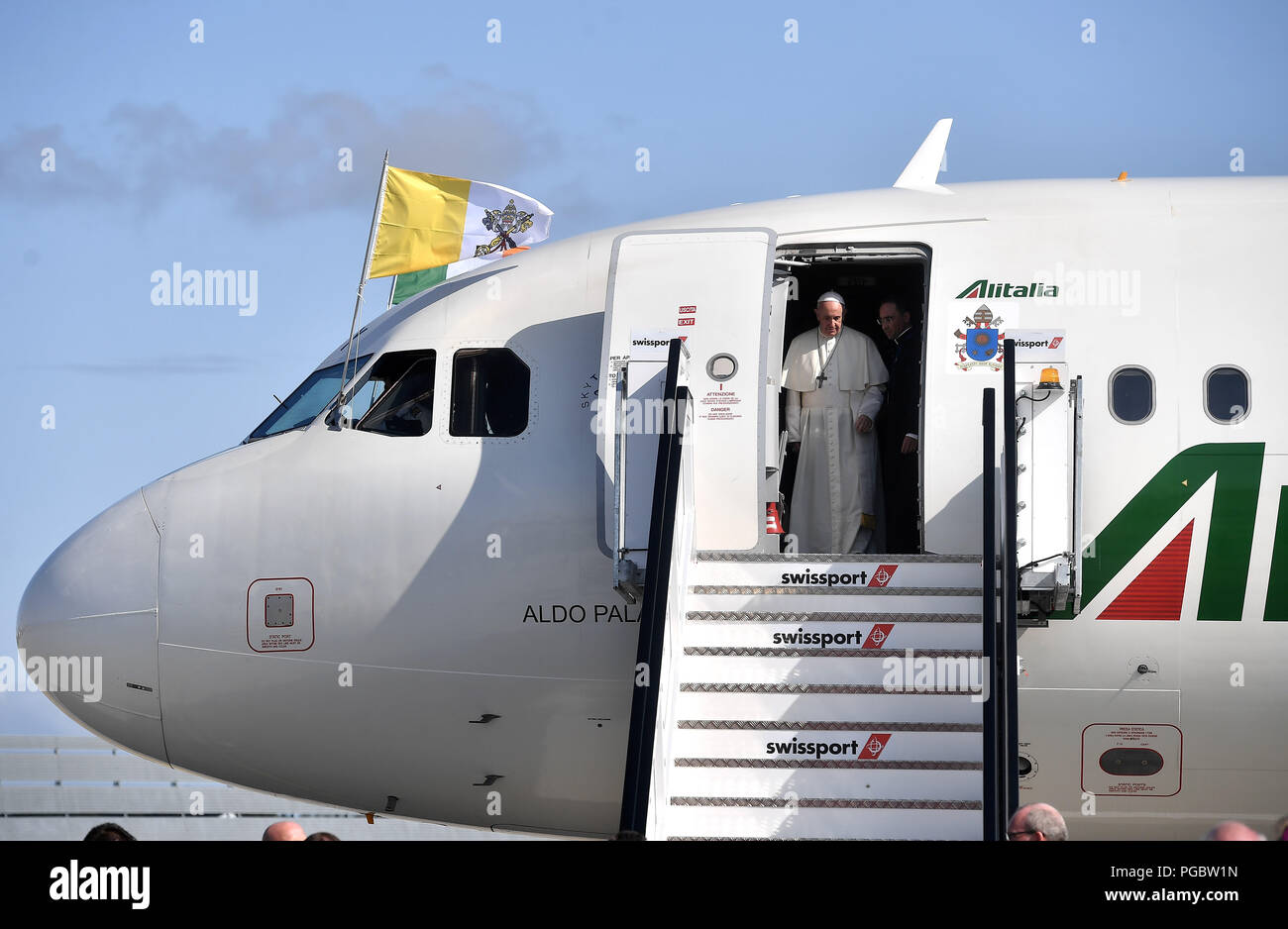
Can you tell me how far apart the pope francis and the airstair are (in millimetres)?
1364

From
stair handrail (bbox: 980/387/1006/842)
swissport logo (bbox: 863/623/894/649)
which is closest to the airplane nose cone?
swissport logo (bbox: 863/623/894/649)

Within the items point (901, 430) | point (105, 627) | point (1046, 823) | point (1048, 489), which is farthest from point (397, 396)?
point (1046, 823)

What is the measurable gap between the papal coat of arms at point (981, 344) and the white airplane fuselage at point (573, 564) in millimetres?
62

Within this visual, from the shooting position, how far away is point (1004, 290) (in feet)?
29.8

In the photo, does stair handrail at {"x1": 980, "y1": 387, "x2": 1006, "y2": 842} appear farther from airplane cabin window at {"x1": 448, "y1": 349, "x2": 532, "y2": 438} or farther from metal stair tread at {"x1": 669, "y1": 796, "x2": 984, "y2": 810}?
airplane cabin window at {"x1": 448, "y1": 349, "x2": 532, "y2": 438}

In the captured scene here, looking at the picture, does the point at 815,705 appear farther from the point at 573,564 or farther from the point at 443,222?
the point at 443,222

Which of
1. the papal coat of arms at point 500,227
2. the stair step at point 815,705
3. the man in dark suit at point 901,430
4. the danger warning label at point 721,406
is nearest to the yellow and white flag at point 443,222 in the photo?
the papal coat of arms at point 500,227

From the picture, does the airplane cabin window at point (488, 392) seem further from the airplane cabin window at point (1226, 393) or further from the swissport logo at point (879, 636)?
the airplane cabin window at point (1226, 393)

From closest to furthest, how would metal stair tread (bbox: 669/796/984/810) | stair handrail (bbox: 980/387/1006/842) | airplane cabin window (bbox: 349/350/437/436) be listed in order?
stair handrail (bbox: 980/387/1006/842), metal stair tread (bbox: 669/796/984/810), airplane cabin window (bbox: 349/350/437/436)

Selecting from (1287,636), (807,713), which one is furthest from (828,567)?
(1287,636)

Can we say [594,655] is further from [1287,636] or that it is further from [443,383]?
[1287,636]

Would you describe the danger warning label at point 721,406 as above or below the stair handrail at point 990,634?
above

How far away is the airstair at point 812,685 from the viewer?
7234mm

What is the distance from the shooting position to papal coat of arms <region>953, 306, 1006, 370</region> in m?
8.91
